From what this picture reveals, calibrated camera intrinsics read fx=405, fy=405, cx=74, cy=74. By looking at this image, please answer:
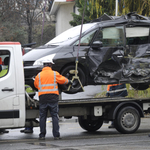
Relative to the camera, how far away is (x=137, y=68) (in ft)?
34.2

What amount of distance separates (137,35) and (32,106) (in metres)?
3.69

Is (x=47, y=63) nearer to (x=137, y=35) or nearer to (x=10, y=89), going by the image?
(x=10, y=89)

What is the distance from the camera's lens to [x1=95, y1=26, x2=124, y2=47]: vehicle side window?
33.2ft

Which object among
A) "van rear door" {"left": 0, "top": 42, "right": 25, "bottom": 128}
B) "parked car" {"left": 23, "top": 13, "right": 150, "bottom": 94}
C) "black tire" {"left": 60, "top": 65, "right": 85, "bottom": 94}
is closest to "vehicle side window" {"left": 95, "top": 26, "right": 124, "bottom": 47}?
"parked car" {"left": 23, "top": 13, "right": 150, "bottom": 94}

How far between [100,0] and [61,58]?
8.90 meters

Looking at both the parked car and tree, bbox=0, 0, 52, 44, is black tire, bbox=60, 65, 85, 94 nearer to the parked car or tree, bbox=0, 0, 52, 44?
the parked car

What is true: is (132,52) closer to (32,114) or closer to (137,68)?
(137,68)

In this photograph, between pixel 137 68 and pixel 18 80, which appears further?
pixel 137 68

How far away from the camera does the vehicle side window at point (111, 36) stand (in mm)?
10117

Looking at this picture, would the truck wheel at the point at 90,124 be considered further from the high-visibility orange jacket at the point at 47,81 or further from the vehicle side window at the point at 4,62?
the vehicle side window at the point at 4,62

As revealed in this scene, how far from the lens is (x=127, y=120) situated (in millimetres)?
9453

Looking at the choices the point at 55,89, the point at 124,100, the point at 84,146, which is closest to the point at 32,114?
the point at 55,89

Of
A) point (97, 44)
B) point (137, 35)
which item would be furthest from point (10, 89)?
point (137, 35)

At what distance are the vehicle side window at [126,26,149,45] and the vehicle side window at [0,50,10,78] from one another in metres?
3.62
